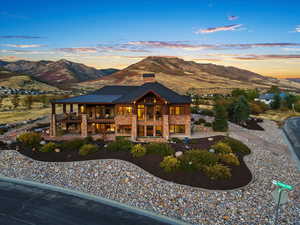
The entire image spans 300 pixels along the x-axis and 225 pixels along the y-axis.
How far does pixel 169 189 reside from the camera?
15031 millimetres

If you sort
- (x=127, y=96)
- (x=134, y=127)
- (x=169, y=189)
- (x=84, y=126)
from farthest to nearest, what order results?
(x=127, y=96)
(x=84, y=126)
(x=134, y=127)
(x=169, y=189)

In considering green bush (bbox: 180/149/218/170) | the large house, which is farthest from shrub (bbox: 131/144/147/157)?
the large house

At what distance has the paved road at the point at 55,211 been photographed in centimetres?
1137

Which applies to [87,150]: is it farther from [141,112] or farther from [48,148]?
[141,112]

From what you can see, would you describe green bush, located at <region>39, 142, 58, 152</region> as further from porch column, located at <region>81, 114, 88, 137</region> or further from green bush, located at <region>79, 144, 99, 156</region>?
porch column, located at <region>81, 114, 88, 137</region>

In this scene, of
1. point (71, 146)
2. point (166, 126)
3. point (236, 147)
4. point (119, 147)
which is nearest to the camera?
point (119, 147)

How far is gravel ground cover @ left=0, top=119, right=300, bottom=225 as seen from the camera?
1256 centimetres

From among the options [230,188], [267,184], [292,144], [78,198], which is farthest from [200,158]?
[292,144]

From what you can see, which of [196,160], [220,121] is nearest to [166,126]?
[196,160]

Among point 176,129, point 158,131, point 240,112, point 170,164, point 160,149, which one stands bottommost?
point 170,164

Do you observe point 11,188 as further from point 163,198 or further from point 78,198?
point 163,198

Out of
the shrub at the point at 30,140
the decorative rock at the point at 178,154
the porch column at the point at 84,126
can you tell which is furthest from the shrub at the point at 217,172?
the shrub at the point at 30,140

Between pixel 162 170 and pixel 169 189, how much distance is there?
2.51m

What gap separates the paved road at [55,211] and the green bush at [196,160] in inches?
276
